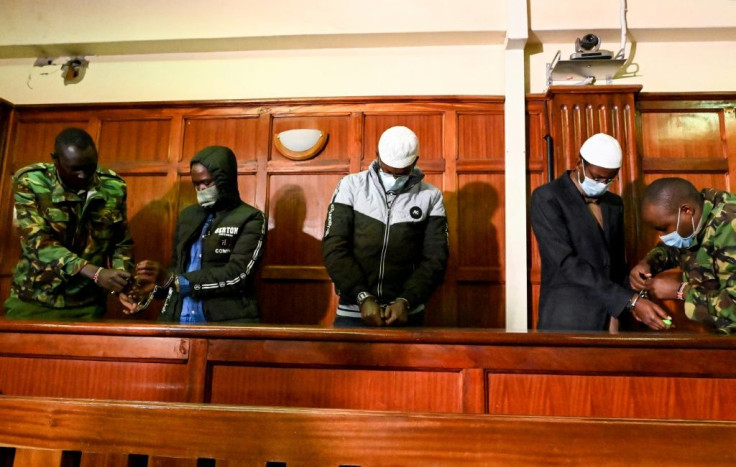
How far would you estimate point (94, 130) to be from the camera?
3.32m

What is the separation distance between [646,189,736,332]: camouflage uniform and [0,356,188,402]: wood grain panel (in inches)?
65.3

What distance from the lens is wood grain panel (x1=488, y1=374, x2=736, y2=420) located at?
4.11 feet

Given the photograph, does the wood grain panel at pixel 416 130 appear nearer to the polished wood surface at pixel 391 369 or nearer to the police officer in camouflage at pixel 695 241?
the police officer in camouflage at pixel 695 241

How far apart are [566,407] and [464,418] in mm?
736

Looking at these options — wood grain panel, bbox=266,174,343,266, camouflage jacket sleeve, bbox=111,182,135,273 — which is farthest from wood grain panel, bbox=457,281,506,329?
camouflage jacket sleeve, bbox=111,182,135,273

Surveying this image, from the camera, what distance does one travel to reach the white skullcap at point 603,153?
2086 mm

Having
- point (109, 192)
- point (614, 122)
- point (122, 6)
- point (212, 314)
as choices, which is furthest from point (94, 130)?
point (614, 122)

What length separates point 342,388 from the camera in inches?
52.1

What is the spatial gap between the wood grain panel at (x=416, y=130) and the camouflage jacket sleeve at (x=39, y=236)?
67.6 inches

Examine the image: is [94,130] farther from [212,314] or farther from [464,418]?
[464,418]

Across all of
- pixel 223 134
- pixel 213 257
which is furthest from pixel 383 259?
pixel 223 134

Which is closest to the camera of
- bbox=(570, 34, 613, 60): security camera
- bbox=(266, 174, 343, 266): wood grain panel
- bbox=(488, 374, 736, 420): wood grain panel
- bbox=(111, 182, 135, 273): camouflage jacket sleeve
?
bbox=(488, 374, 736, 420): wood grain panel

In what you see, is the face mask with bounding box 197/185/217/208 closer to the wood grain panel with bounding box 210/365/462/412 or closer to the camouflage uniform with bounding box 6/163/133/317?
the camouflage uniform with bounding box 6/163/133/317

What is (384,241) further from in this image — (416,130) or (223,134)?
(223,134)
